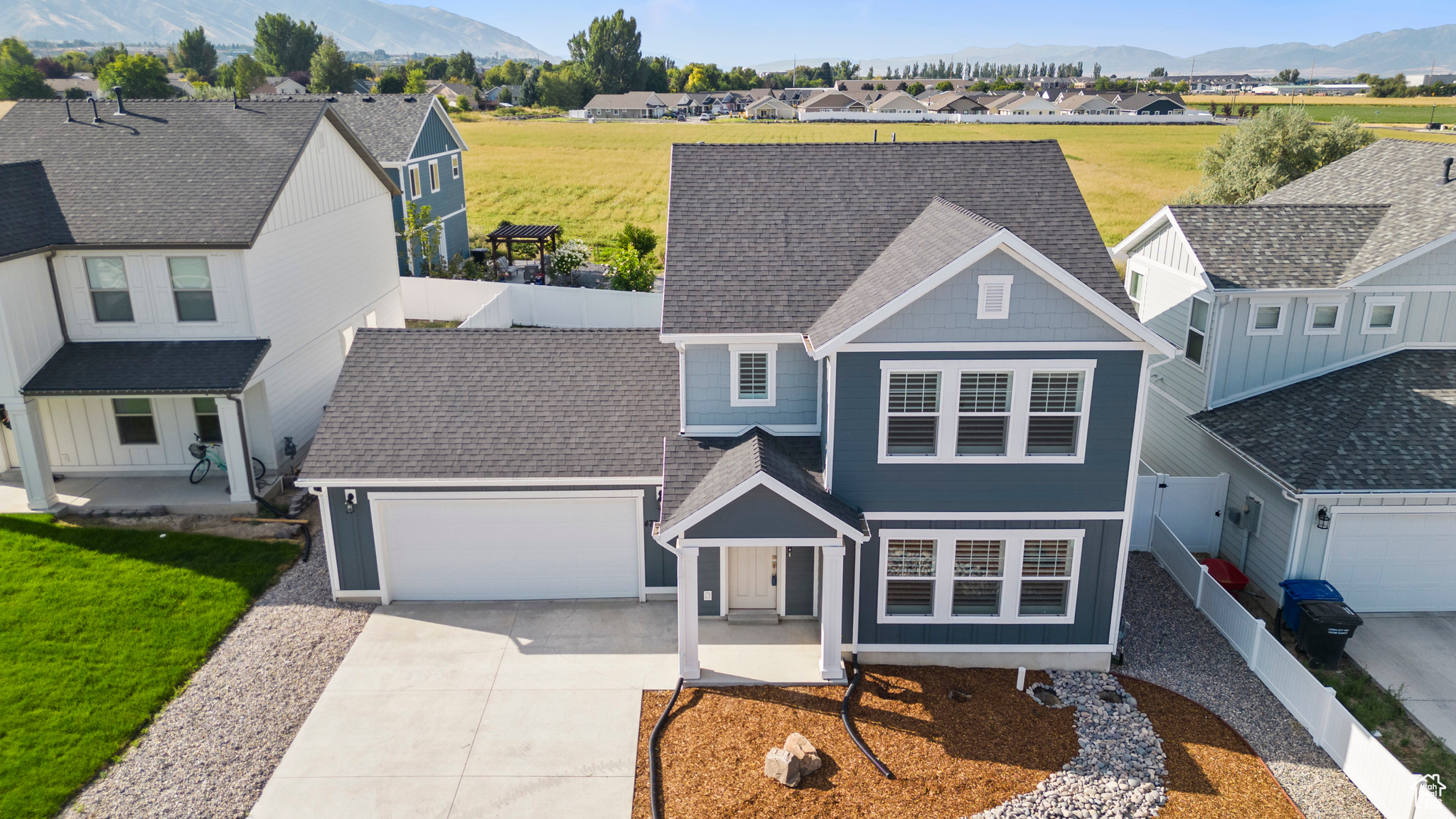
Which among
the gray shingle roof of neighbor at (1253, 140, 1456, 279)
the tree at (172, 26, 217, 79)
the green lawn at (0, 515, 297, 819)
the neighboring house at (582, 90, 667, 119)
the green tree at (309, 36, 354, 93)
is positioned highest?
the tree at (172, 26, 217, 79)

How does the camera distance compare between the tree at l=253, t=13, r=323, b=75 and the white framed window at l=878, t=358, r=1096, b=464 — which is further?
the tree at l=253, t=13, r=323, b=75

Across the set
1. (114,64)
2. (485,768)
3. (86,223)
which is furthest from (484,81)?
(485,768)

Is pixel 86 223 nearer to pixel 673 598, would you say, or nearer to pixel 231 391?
pixel 231 391

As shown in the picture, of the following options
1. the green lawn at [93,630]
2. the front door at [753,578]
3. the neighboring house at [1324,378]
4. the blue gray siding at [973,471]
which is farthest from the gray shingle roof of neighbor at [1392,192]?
the green lawn at [93,630]

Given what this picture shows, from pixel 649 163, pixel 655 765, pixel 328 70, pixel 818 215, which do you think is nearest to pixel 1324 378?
pixel 818 215

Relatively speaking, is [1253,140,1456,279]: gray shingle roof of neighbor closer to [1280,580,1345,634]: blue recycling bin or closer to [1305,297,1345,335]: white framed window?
[1305,297,1345,335]: white framed window

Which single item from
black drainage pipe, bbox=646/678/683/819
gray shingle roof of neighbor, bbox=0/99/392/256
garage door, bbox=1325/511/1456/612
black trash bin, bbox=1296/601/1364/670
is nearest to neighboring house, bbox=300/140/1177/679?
black drainage pipe, bbox=646/678/683/819
